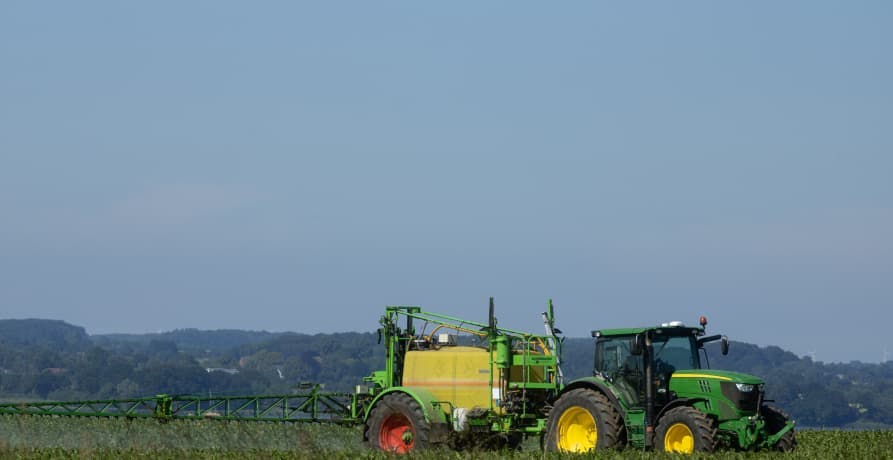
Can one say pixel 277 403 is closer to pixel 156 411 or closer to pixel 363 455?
pixel 156 411

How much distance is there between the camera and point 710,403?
21047mm

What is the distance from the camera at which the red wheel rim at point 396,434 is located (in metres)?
23.1

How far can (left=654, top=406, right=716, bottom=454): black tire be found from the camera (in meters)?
20.1

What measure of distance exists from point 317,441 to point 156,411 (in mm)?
4311

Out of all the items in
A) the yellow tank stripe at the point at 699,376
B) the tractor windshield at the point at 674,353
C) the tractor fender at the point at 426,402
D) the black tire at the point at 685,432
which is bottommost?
the black tire at the point at 685,432

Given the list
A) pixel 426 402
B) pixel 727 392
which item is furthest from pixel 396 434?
pixel 727 392

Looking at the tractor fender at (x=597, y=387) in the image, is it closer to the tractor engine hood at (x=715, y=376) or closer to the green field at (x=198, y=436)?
the tractor engine hood at (x=715, y=376)

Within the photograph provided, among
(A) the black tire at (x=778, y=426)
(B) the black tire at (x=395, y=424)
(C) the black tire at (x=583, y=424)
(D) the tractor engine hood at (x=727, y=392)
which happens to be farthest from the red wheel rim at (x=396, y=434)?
(A) the black tire at (x=778, y=426)

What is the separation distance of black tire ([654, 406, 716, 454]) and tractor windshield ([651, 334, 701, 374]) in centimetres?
113

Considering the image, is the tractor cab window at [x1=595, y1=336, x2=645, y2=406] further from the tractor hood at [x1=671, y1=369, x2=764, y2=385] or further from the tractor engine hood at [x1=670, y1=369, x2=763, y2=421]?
the tractor engine hood at [x1=670, y1=369, x2=763, y2=421]

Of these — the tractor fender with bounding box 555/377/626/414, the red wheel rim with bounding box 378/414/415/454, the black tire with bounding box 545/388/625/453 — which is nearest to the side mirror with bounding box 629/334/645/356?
the tractor fender with bounding box 555/377/626/414

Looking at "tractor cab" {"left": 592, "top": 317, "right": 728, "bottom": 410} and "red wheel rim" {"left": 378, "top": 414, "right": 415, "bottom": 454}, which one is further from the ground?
"tractor cab" {"left": 592, "top": 317, "right": 728, "bottom": 410}

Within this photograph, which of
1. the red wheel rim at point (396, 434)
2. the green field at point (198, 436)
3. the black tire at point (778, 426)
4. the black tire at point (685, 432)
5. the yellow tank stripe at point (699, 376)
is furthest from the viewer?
the green field at point (198, 436)

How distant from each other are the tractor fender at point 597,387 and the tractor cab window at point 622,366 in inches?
12.3
